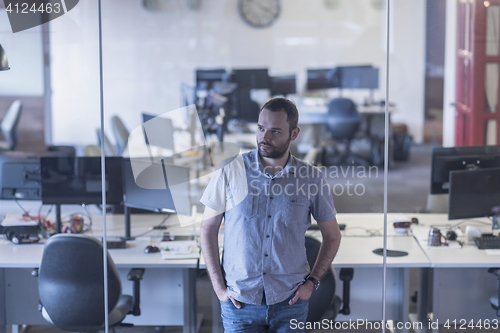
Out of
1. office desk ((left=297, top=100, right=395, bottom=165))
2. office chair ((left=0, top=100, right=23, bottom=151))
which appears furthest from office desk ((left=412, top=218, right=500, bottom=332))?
office chair ((left=0, top=100, right=23, bottom=151))

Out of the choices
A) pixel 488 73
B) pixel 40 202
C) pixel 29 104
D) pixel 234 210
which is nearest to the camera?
pixel 234 210

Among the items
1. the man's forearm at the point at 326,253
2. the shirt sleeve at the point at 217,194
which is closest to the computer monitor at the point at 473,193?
the man's forearm at the point at 326,253

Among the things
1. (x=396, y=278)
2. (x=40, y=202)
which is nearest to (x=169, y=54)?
(x=40, y=202)

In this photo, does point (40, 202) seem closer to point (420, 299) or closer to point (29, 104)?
point (420, 299)

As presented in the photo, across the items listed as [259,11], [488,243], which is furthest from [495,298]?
[259,11]

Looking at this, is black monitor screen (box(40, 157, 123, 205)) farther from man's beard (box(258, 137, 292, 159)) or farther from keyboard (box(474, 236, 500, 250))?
keyboard (box(474, 236, 500, 250))

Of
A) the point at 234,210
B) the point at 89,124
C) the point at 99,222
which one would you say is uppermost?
the point at 89,124

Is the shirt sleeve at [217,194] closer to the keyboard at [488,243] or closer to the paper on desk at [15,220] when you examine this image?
the paper on desk at [15,220]

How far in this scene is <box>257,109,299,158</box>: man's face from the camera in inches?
90.9

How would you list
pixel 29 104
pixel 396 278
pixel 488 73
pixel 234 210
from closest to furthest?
pixel 234 210
pixel 396 278
pixel 488 73
pixel 29 104

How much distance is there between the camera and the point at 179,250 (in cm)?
336

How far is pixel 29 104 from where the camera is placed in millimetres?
9242

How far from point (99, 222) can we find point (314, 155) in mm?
1879

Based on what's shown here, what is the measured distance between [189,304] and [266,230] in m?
1.38
